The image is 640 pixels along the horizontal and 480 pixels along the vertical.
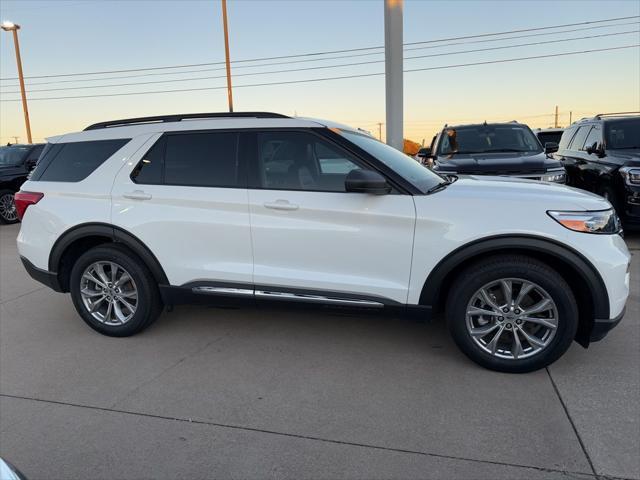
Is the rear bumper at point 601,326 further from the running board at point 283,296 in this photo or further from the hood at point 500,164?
the hood at point 500,164

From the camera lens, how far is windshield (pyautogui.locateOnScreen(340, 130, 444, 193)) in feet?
11.7

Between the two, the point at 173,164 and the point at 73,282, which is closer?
the point at 173,164

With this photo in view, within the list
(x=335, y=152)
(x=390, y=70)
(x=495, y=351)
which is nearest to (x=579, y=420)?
(x=495, y=351)

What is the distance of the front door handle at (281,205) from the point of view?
3.50 meters

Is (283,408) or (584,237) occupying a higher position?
(584,237)

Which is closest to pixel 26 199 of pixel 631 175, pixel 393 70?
pixel 631 175

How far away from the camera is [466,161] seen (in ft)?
24.4

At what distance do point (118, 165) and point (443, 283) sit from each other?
2780mm

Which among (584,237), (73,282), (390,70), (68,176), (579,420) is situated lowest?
(579,420)

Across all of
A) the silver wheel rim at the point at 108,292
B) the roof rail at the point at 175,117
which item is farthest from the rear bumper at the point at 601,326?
the silver wheel rim at the point at 108,292

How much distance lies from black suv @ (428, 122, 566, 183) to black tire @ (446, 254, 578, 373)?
12.2ft

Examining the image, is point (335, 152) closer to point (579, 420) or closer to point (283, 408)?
point (283, 408)

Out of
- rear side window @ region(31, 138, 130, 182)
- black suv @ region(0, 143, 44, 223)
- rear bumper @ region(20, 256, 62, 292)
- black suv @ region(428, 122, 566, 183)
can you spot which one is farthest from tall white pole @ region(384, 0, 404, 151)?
black suv @ region(0, 143, 44, 223)

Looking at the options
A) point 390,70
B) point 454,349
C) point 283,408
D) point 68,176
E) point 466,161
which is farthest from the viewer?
point 390,70
